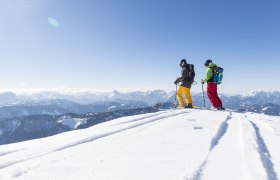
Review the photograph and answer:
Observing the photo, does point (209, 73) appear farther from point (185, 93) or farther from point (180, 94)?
point (180, 94)

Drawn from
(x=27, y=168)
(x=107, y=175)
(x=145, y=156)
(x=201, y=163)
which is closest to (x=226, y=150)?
(x=201, y=163)

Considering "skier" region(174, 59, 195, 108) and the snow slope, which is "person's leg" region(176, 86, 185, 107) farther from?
the snow slope

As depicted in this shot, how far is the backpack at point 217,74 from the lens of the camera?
1883 centimetres

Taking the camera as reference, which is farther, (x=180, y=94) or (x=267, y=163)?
(x=180, y=94)

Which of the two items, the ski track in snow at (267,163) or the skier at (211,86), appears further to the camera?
the skier at (211,86)

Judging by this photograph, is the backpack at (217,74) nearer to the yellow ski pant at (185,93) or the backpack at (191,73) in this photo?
the backpack at (191,73)

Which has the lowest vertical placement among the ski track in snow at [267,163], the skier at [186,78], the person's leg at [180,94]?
the ski track in snow at [267,163]

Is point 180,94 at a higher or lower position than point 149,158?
higher

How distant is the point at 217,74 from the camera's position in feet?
62.1

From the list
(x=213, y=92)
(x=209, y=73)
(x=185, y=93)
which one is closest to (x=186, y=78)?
(x=185, y=93)

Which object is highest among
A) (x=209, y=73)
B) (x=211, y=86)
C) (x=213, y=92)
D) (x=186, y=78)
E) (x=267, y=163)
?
(x=209, y=73)

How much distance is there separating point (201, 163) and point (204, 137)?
7.61 ft

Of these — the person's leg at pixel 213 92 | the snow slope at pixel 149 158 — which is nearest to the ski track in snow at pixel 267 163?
the snow slope at pixel 149 158

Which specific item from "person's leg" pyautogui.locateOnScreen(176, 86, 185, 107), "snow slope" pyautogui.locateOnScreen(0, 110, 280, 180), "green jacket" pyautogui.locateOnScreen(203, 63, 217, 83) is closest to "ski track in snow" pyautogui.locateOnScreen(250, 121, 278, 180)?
"snow slope" pyautogui.locateOnScreen(0, 110, 280, 180)
